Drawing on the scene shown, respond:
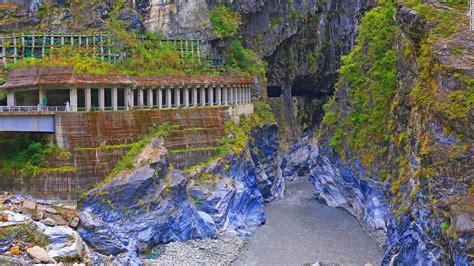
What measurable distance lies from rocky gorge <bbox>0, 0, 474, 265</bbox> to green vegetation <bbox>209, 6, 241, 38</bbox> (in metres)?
0.44

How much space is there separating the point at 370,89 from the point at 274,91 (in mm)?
35761

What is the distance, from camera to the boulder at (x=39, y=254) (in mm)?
29891

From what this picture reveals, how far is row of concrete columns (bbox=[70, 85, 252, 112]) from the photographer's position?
44.8m

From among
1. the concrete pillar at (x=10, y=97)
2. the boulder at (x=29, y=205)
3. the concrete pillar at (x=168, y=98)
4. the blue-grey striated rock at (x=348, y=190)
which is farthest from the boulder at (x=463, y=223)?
the concrete pillar at (x=10, y=97)

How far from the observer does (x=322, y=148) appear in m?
61.8

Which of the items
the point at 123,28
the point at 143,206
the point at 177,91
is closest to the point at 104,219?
the point at 143,206

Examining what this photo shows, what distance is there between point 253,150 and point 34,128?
82.2ft

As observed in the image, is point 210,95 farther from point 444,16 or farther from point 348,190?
point 444,16

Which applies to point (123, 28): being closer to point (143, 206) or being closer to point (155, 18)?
point (155, 18)

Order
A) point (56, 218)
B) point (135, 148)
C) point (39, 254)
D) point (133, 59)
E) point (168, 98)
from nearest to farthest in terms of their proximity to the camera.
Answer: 1. point (39, 254)
2. point (56, 218)
3. point (135, 148)
4. point (133, 59)
5. point (168, 98)

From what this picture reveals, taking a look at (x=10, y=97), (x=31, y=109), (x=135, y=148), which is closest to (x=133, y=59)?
(x=135, y=148)

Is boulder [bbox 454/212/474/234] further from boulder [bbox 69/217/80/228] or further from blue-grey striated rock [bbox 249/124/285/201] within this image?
blue-grey striated rock [bbox 249/124/285/201]

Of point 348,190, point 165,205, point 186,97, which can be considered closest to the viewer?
point 165,205

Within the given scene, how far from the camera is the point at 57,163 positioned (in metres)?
40.5
